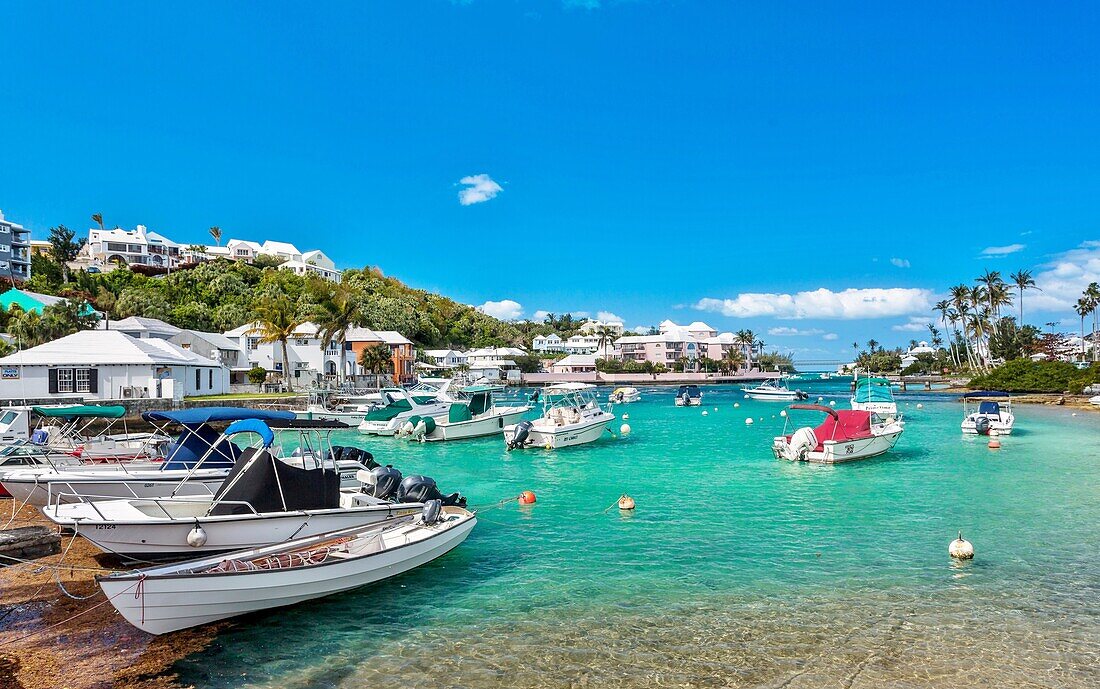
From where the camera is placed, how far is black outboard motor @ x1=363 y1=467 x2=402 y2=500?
15.0 m

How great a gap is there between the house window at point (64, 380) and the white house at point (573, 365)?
105 meters

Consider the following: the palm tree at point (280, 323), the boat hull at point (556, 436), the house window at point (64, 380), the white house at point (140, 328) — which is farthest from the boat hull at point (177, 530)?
the palm tree at point (280, 323)

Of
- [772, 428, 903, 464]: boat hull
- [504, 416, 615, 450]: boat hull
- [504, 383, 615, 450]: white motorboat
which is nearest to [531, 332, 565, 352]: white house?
[504, 383, 615, 450]: white motorboat

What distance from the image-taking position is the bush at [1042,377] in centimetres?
7350

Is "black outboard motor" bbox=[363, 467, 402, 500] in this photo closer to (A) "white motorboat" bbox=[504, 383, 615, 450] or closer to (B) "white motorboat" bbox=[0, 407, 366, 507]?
(B) "white motorboat" bbox=[0, 407, 366, 507]

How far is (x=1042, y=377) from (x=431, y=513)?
8958cm

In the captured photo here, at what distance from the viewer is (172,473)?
1630 centimetres

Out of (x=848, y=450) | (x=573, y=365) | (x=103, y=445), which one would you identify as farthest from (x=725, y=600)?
(x=573, y=365)

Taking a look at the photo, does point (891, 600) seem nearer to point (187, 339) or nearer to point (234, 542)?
point (234, 542)

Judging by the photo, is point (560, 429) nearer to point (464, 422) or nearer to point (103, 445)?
point (464, 422)

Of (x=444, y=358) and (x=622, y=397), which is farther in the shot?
(x=444, y=358)

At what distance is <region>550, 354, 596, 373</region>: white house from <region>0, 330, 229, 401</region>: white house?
328 ft

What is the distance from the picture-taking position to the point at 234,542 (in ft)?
40.3

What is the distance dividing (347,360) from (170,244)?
8744 cm
